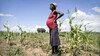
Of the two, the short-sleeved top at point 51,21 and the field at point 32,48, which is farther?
the field at point 32,48

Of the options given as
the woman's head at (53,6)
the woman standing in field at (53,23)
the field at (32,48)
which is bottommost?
the field at (32,48)

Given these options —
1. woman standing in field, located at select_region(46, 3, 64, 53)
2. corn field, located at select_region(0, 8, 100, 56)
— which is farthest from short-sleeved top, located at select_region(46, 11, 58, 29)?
corn field, located at select_region(0, 8, 100, 56)

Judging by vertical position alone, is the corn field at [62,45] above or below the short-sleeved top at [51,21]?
below

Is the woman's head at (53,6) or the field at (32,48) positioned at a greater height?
the woman's head at (53,6)

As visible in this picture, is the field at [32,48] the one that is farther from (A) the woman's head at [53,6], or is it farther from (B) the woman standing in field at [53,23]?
(A) the woman's head at [53,6]

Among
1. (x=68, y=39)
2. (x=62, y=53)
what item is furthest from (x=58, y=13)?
(x=62, y=53)

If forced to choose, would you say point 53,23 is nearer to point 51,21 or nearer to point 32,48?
point 51,21

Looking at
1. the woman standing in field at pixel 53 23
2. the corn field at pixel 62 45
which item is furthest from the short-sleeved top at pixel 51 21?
the corn field at pixel 62 45

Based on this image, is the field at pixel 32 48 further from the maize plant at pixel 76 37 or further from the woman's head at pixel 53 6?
the woman's head at pixel 53 6

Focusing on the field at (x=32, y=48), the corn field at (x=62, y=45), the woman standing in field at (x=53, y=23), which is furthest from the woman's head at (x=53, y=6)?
the field at (x=32, y=48)

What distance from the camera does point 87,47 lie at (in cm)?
658

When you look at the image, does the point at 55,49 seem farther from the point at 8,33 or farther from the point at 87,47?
the point at 8,33

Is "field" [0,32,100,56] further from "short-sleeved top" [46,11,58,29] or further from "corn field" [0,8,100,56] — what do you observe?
"short-sleeved top" [46,11,58,29]

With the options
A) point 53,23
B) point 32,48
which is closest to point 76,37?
point 53,23
